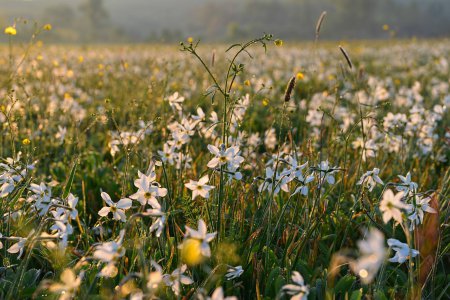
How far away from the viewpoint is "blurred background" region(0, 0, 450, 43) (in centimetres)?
10556

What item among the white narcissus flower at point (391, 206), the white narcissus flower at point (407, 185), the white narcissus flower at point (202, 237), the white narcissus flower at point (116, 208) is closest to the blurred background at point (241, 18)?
the white narcissus flower at point (407, 185)

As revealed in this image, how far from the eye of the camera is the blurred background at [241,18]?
4156 inches

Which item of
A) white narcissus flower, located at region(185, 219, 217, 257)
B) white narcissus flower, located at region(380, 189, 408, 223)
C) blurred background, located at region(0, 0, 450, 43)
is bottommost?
white narcissus flower, located at region(185, 219, 217, 257)

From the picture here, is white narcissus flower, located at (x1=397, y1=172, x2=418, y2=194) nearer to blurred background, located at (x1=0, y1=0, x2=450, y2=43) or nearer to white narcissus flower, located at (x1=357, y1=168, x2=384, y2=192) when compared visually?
white narcissus flower, located at (x1=357, y1=168, x2=384, y2=192)

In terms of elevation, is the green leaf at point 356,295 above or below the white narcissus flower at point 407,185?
below

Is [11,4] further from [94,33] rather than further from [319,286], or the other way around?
[319,286]

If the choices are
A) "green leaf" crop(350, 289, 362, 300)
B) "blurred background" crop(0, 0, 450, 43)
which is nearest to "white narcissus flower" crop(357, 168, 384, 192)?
"green leaf" crop(350, 289, 362, 300)

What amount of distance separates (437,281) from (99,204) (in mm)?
2375

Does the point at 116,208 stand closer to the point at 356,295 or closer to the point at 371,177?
the point at 356,295

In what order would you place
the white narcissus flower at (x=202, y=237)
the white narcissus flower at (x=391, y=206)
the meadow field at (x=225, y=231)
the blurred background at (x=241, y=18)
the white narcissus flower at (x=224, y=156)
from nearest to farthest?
1. the white narcissus flower at (x=202, y=237)
2. the white narcissus flower at (x=391, y=206)
3. the meadow field at (x=225, y=231)
4. the white narcissus flower at (x=224, y=156)
5. the blurred background at (x=241, y=18)

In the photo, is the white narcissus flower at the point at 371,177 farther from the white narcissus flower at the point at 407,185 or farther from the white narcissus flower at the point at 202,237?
the white narcissus flower at the point at 202,237

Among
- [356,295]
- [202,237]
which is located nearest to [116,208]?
[202,237]

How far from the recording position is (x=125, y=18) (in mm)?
147000

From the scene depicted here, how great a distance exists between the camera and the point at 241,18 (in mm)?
130250
